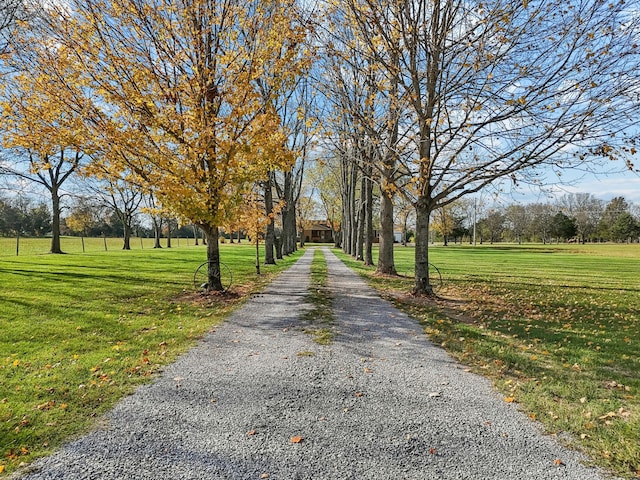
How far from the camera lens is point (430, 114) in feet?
29.8

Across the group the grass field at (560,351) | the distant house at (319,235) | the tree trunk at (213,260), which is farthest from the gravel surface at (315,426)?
the distant house at (319,235)

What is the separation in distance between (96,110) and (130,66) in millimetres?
1222

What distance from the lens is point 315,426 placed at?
3.04m

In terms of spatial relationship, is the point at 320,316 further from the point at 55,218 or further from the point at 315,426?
the point at 55,218

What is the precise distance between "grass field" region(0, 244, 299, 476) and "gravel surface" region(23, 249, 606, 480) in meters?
0.31

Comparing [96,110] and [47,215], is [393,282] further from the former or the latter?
[47,215]

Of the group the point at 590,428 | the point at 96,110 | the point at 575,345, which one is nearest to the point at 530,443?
the point at 590,428

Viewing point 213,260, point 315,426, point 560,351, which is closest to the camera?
point 315,426

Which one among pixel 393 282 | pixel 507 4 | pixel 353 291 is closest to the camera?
pixel 507 4

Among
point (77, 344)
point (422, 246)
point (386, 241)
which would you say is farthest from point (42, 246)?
point (422, 246)

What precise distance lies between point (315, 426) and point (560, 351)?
162 inches

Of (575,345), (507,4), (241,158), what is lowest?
(575,345)

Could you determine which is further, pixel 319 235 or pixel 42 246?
pixel 319 235

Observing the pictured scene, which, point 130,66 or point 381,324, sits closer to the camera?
point 381,324
